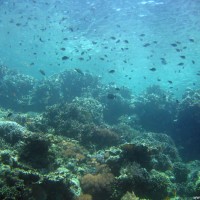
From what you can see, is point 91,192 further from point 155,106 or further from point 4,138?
point 155,106

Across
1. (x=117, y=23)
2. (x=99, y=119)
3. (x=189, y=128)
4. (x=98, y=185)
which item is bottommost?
(x=98, y=185)

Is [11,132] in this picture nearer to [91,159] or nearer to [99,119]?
[91,159]

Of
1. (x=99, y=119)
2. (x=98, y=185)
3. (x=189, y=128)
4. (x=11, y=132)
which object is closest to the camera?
(x=98, y=185)

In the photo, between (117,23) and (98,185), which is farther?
(117,23)

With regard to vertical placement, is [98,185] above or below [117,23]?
below

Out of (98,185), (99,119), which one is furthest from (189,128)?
(98,185)

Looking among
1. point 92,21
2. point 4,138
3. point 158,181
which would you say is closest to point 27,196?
point 158,181

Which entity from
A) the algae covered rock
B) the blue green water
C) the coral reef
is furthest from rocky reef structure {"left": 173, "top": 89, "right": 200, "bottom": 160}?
the algae covered rock

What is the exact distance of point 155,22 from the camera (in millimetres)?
31250

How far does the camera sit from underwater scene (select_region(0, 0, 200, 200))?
30.5 feet

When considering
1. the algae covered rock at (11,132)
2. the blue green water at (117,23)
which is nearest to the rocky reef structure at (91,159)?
the algae covered rock at (11,132)

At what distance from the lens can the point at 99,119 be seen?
837 inches

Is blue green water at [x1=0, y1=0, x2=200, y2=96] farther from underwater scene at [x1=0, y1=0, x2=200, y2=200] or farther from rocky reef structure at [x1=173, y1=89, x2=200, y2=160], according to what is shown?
rocky reef structure at [x1=173, y1=89, x2=200, y2=160]

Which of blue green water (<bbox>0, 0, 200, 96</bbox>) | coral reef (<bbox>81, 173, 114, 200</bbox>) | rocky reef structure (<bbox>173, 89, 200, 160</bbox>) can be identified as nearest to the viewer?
coral reef (<bbox>81, 173, 114, 200</bbox>)
